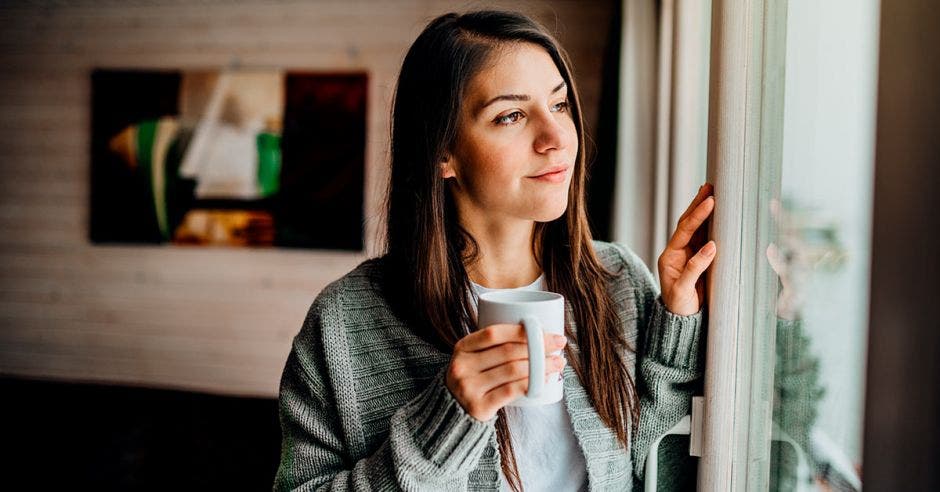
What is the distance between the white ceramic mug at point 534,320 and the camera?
0.67 metres

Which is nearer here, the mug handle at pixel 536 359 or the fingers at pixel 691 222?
the mug handle at pixel 536 359

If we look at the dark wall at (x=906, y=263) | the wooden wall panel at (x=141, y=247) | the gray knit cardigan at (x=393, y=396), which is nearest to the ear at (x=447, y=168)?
the gray knit cardigan at (x=393, y=396)

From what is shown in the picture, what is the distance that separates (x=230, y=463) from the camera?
2.89m

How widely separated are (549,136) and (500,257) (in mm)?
242

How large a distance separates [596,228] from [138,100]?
8.56 feet

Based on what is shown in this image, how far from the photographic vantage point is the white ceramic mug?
0.67 metres

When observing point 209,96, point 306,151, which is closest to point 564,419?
point 306,151

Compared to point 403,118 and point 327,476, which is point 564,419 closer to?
point 327,476

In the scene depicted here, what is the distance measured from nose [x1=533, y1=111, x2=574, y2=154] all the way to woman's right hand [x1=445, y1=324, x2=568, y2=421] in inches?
11.3

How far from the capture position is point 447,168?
0.99 meters

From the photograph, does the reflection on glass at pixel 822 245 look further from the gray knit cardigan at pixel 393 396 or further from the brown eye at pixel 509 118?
the brown eye at pixel 509 118

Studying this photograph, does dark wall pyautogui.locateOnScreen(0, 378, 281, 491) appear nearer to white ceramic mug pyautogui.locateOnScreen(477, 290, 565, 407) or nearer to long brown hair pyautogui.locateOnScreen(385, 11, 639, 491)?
long brown hair pyautogui.locateOnScreen(385, 11, 639, 491)

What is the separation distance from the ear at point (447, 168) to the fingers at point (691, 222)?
0.35 metres

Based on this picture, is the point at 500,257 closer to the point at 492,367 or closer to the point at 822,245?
the point at 492,367
